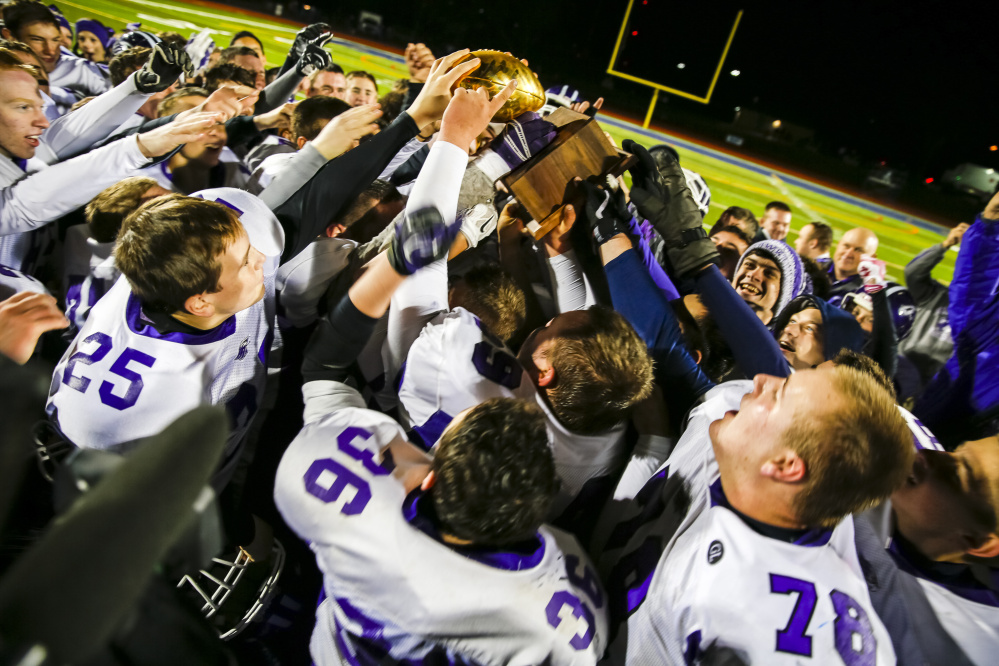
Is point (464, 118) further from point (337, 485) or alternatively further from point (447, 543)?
point (447, 543)

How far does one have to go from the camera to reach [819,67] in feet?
74.1

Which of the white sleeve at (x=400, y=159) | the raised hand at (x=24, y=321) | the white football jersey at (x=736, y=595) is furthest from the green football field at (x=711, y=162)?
the raised hand at (x=24, y=321)

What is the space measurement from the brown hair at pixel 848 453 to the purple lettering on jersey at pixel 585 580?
0.59m

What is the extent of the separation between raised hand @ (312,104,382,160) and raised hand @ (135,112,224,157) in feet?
1.63

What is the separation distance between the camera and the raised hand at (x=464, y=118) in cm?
169

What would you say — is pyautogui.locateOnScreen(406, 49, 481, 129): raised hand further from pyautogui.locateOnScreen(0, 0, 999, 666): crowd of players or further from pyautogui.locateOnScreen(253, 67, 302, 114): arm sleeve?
pyautogui.locateOnScreen(253, 67, 302, 114): arm sleeve

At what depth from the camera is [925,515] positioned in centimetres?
157

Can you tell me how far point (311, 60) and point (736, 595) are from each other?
4.72m

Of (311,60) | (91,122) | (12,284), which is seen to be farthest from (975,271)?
(91,122)

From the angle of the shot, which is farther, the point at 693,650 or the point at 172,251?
the point at 172,251

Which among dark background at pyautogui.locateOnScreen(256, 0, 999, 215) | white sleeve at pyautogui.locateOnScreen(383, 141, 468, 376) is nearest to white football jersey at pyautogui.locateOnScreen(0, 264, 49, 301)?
white sleeve at pyautogui.locateOnScreen(383, 141, 468, 376)

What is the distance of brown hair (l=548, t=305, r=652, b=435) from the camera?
1.63 meters

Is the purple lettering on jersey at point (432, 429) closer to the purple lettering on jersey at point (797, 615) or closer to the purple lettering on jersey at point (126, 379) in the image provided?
the purple lettering on jersey at point (126, 379)

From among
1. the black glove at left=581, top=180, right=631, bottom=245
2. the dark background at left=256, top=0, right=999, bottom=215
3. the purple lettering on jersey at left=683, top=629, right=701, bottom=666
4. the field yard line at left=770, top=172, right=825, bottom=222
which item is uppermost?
the dark background at left=256, top=0, right=999, bottom=215
